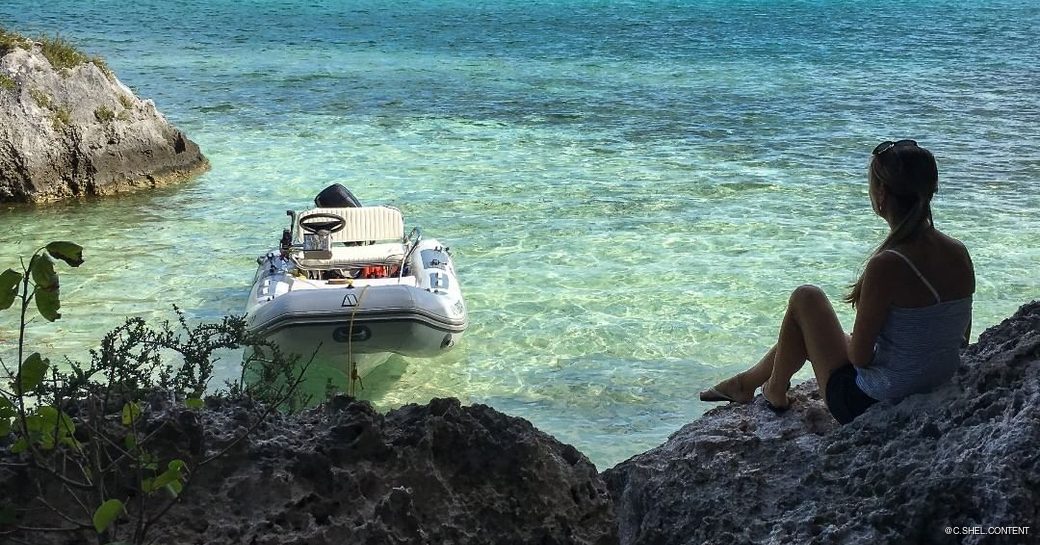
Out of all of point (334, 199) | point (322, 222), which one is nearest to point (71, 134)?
point (334, 199)

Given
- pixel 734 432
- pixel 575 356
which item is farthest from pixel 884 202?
pixel 575 356

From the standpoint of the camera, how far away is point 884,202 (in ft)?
11.7

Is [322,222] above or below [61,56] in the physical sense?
below

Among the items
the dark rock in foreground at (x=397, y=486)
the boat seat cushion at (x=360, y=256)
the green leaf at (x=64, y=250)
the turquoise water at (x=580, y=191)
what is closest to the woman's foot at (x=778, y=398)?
the dark rock in foreground at (x=397, y=486)

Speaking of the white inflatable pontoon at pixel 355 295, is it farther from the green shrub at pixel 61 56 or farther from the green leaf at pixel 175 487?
the green shrub at pixel 61 56

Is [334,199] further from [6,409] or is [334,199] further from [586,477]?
[6,409]

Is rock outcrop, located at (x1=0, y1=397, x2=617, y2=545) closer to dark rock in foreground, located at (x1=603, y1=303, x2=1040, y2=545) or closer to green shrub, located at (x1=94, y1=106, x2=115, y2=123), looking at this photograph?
dark rock in foreground, located at (x1=603, y1=303, x2=1040, y2=545)

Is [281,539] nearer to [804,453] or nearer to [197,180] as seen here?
[804,453]

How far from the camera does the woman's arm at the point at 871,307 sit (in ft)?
11.5

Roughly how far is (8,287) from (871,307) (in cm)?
260

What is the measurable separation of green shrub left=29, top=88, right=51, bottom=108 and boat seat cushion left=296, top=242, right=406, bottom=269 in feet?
19.5

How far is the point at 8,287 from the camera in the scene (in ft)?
6.86

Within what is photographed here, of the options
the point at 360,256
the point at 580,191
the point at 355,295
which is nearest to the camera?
the point at 355,295

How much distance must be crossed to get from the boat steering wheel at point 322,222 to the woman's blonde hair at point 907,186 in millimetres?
5503
